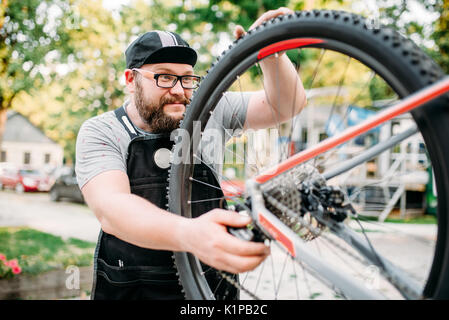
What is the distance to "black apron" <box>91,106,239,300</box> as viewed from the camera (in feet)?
5.43

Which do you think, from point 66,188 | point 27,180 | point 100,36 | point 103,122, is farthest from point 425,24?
point 27,180

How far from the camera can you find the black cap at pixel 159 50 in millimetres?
1683

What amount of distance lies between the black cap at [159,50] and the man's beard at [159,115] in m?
0.13

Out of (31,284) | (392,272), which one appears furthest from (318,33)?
(31,284)

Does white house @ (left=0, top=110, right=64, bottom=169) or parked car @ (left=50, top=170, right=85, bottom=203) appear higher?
white house @ (left=0, top=110, right=64, bottom=169)

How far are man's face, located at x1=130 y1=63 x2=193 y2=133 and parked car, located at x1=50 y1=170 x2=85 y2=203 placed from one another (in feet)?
42.7

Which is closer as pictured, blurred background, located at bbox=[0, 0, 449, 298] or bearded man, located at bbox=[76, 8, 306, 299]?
bearded man, located at bbox=[76, 8, 306, 299]

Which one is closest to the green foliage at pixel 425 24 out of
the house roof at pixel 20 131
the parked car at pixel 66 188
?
the parked car at pixel 66 188

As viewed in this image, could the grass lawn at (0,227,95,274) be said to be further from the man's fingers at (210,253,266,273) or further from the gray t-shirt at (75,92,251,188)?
the man's fingers at (210,253,266,273)

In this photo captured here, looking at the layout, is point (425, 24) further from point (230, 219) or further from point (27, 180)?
point (27, 180)

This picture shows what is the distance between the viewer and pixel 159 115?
5.64 feet

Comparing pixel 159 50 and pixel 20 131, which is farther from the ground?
pixel 20 131

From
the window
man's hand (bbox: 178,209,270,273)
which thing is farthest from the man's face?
the window

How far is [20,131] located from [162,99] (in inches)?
1598
